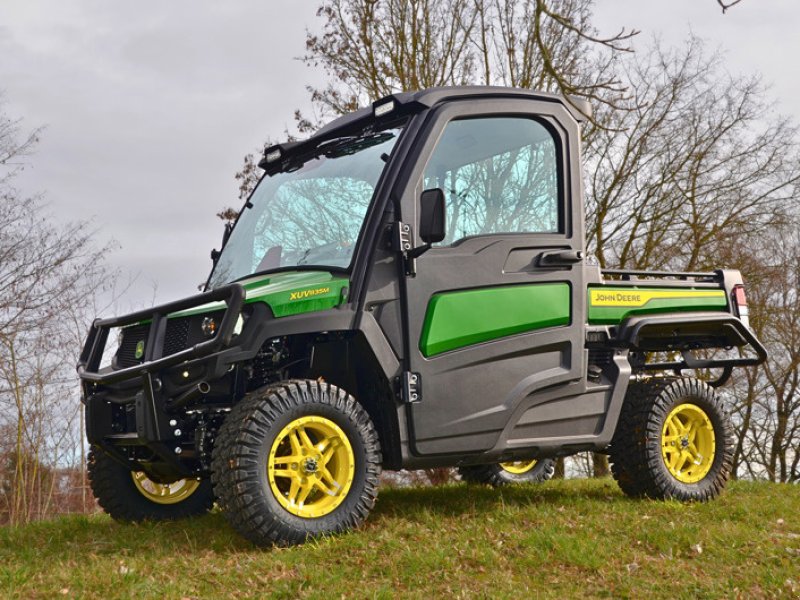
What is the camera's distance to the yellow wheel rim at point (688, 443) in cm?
766

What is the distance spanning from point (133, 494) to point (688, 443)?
14.6 feet

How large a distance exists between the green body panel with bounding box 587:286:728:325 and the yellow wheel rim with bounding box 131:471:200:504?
11.0 feet

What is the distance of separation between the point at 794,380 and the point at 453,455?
19.7 meters

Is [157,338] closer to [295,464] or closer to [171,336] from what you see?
[171,336]

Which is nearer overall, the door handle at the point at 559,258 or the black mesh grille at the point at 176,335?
the black mesh grille at the point at 176,335

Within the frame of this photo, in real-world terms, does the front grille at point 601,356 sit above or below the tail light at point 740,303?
below

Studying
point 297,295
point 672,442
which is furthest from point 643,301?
point 297,295

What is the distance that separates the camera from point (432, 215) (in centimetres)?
566

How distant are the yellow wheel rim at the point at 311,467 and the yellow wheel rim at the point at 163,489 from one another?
1641mm

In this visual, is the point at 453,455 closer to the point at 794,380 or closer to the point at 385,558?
the point at 385,558

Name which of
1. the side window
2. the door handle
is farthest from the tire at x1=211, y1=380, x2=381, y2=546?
the door handle

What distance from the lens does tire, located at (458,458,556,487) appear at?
9.12 meters

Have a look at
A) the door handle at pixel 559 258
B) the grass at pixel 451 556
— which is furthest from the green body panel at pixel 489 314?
the grass at pixel 451 556

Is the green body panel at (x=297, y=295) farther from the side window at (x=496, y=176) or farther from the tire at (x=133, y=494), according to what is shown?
the tire at (x=133, y=494)
